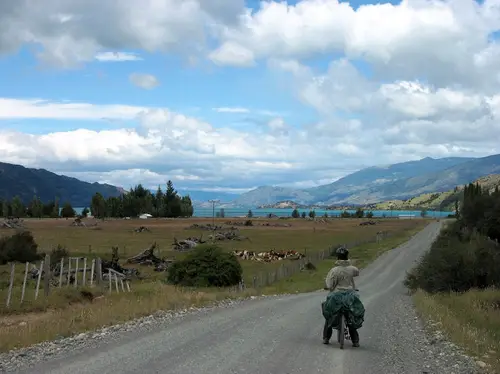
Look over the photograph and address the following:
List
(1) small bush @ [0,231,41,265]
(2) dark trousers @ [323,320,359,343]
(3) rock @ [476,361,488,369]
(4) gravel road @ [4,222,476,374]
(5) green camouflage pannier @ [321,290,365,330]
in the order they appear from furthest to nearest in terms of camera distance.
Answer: (1) small bush @ [0,231,41,265] < (2) dark trousers @ [323,320,359,343] < (5) green camouflage pannier @ [321,290,365,330] < (3) rock @ [476,361,488,369] < (4) gravel road @ [4,222,476,374]

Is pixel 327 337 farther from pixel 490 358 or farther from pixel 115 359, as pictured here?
pixel 115 359

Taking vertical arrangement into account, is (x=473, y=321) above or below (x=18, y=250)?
above

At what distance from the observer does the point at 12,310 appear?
24922 mm

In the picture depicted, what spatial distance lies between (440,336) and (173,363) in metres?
7.53

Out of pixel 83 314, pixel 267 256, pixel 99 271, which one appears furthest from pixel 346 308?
pixel 267 256

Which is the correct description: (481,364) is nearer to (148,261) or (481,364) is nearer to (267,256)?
(148,261)

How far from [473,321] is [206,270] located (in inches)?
849

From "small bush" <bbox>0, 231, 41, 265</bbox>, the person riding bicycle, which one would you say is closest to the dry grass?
the person riding bicycle

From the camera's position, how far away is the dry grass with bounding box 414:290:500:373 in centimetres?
1295

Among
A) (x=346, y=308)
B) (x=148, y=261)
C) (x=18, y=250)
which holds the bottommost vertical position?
(x=148, y=261)

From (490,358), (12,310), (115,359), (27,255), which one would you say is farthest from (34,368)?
(27,255)

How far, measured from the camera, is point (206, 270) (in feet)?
126

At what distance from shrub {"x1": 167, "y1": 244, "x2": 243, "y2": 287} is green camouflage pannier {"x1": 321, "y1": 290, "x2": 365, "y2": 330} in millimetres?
25320

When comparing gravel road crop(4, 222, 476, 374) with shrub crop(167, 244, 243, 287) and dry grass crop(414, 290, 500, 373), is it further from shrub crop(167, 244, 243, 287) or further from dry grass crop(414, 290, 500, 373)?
shrub crop(167, 244, 243, 287)
